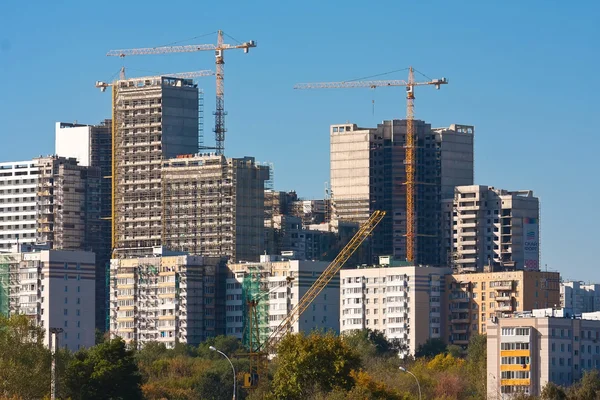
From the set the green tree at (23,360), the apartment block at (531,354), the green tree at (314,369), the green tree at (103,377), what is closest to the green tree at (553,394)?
the green tree at (314,369)

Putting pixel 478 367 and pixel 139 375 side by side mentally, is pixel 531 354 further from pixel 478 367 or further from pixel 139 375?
pixel 139 375

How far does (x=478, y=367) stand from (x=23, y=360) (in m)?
54.8

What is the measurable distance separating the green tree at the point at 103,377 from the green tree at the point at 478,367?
3762cm

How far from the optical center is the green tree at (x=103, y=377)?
144 metres

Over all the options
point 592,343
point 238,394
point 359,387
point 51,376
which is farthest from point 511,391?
point 51,376

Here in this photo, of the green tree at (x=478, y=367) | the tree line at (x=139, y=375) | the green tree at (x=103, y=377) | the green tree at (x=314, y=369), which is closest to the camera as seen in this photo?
the tree line at (x=139, y=375)

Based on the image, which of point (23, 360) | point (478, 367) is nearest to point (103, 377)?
point (23, 360)

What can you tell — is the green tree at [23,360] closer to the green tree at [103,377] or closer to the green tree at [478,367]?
the green tree at [103,377]

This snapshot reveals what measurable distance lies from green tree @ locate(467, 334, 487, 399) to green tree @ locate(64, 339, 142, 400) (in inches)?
1481

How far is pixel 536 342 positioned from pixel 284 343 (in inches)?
1407

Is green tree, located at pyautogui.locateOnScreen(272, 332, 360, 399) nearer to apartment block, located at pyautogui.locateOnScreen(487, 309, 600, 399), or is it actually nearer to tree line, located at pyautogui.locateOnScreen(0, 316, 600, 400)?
tree line, located at pyautogui.locateOnScreen(0, 316, 600, 400)

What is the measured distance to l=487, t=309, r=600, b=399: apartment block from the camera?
167 metres

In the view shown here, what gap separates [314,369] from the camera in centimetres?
13850

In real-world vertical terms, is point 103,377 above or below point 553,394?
above
